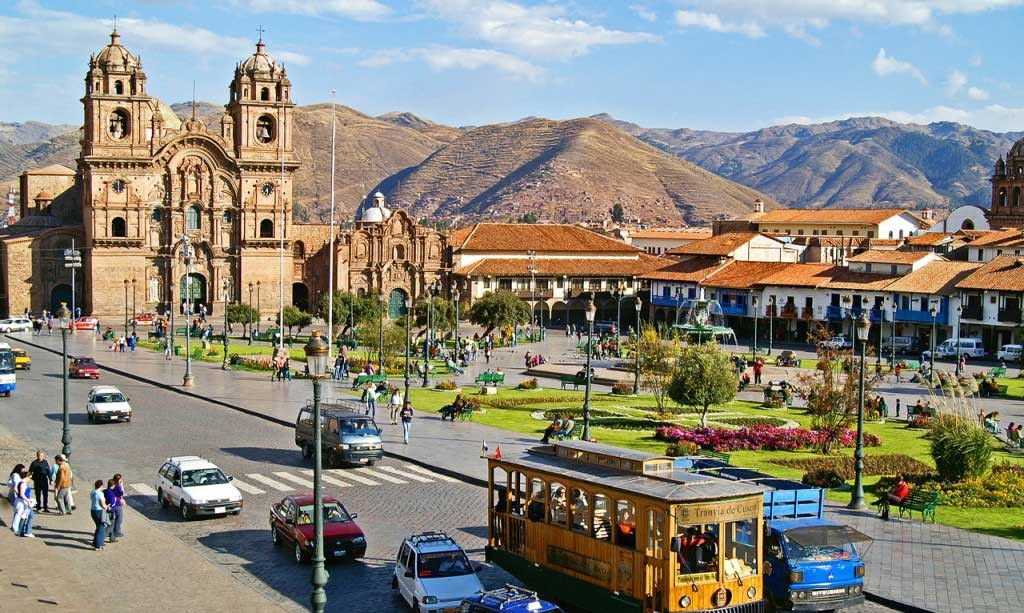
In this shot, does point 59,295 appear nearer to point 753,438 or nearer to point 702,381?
point 702,381

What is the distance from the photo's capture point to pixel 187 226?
298 ft

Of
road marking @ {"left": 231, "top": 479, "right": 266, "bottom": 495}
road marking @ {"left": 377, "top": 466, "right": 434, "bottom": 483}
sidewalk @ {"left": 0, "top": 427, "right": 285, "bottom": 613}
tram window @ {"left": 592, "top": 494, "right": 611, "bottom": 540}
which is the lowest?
sidewalk @ {"left": 0, "top": 427, "right": 285, "bottom": 613}

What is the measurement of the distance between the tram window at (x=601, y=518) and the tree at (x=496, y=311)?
57.2 metres

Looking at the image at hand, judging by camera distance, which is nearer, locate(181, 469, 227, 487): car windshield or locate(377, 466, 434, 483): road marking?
locate(181, 469, 227, 487): car windshield

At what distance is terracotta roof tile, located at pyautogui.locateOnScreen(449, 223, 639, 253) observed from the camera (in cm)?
9819

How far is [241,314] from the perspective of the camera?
7812cm

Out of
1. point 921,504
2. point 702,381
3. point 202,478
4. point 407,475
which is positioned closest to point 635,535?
point 921,504

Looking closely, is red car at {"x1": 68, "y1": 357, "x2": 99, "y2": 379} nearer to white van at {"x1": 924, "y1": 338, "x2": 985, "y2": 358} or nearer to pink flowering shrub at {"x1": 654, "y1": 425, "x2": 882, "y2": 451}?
pink flowering shrub at {"x1": 654, "y1": 425, "x2": 882, "y2": 451}

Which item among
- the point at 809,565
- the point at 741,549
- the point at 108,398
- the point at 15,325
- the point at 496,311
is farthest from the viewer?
the point at 496,311

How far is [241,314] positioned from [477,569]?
61039 mm

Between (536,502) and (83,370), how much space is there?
36.7 meters

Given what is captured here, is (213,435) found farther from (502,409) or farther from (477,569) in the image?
(477,569)

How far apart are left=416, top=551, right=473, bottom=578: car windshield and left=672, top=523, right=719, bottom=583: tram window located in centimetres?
397

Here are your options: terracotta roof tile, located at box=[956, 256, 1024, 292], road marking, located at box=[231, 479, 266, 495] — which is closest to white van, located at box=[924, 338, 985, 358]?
terracotta roof tile, located at box=[956, 256, 1024, 292]
